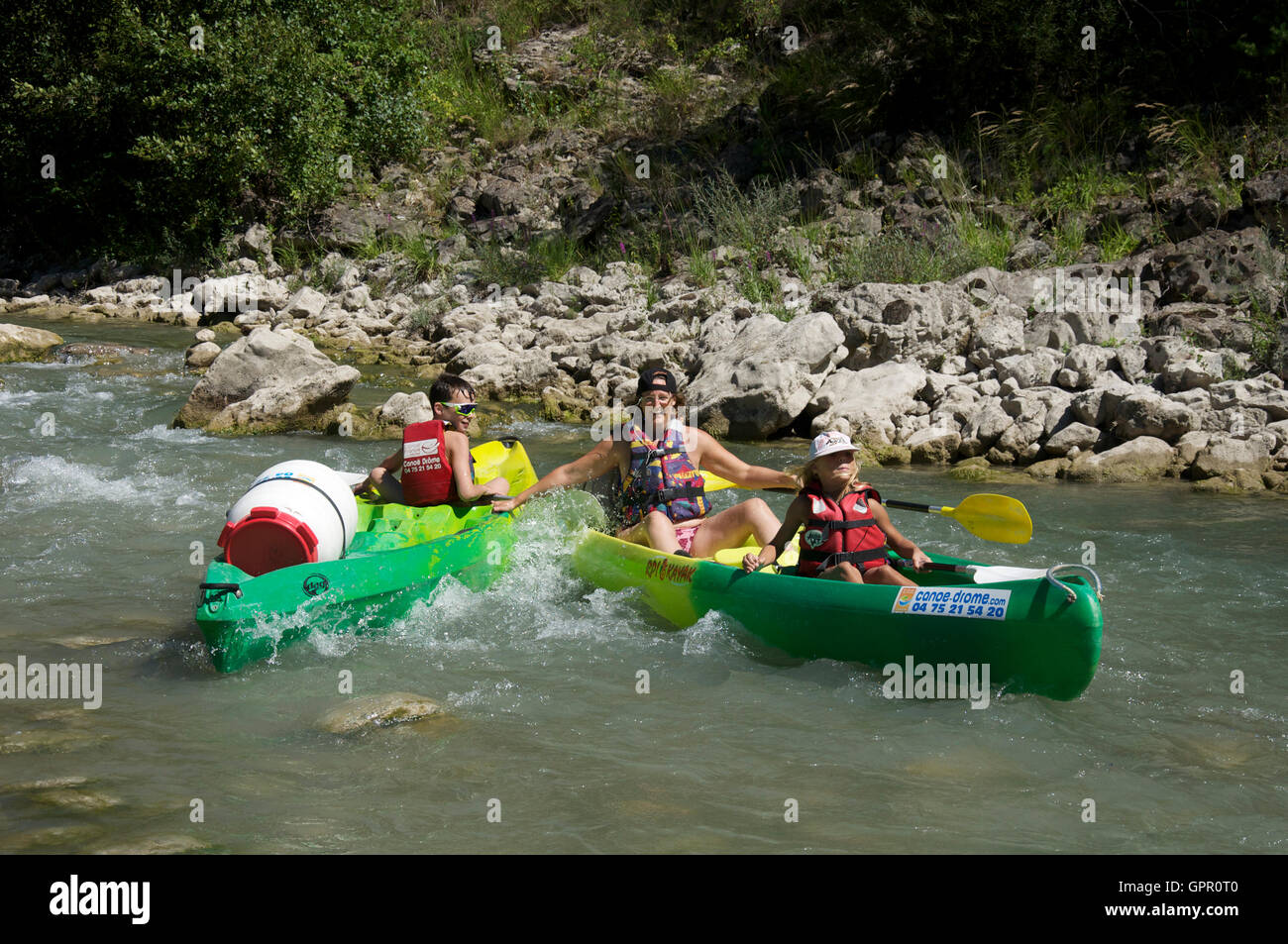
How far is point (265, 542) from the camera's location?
486 centimetres

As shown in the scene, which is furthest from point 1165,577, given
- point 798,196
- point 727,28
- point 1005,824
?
point 727,28

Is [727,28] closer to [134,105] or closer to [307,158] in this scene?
[307,158]

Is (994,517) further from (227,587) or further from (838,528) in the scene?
(227,587)

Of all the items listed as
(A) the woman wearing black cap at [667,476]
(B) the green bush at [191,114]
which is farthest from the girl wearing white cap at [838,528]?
(B) the green bush at [191,114]

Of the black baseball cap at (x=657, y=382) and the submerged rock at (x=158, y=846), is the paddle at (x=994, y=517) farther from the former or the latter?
the submerged rock at (x=158, y=846)

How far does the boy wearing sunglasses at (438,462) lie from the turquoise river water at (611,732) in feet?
1.55

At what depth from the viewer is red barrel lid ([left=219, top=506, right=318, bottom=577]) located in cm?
484

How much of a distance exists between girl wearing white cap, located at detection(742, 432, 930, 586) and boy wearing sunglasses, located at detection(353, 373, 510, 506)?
6.08 ft

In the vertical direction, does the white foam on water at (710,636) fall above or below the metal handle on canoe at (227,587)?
below

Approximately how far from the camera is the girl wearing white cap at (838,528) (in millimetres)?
4613

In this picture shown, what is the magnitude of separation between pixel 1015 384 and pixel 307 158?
11.8 meters

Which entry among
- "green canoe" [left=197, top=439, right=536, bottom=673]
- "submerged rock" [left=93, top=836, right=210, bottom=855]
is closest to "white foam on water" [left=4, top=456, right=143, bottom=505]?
"green canoe" [left=197, top=439, right=536, bottom=673]

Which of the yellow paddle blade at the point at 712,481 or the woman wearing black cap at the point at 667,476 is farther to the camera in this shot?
the yellow paddle blade at the point at 712,481

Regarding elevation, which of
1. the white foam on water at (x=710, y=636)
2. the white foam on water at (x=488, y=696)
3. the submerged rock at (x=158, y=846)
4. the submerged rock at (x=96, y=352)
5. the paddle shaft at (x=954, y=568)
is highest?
the submerged rock at (x=96, y=352)
